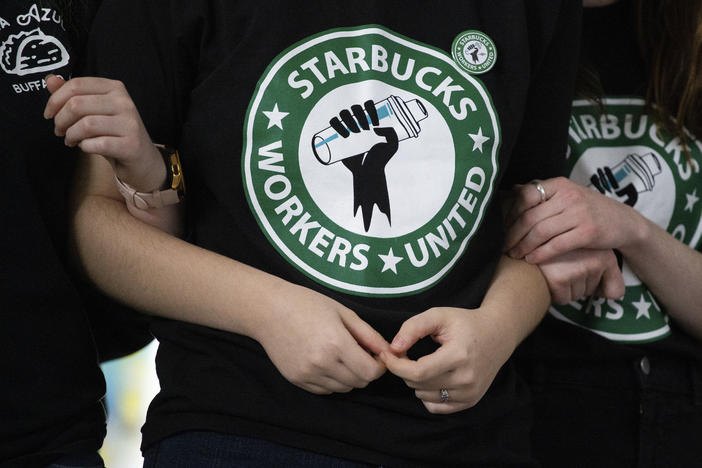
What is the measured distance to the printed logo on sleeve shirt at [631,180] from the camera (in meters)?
1.25

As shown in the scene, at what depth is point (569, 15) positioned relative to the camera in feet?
3.66

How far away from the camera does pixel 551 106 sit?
1.14 m

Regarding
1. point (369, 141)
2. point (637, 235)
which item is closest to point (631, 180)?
point (637, 235)

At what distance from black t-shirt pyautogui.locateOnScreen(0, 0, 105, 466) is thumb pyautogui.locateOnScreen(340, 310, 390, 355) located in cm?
33

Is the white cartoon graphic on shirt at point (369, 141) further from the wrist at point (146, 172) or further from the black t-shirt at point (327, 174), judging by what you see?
the wrist at point (146, 172)

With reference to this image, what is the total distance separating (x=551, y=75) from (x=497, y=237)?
0.73ft

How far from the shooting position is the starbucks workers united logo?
3.16 feet

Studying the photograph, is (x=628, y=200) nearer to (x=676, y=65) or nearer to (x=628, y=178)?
(x=628, y=178)

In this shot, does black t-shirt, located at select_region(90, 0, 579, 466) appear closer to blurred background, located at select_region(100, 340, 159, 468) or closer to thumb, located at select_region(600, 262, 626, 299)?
thumb, located at select_region(600, 262, 626, 299)

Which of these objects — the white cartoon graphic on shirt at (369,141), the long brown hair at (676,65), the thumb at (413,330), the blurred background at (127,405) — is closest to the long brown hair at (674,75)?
the long brown hair at (676,65)

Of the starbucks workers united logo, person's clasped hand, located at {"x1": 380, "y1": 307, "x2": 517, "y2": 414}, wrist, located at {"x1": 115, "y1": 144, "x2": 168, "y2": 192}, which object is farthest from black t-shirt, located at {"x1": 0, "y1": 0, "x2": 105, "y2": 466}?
person's clasped hand, located at {"x1": 380, "y1": 307, "x2": 517, "y2": 414}

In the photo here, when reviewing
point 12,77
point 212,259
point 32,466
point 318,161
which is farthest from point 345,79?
point 32,466

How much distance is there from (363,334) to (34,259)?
0.38m

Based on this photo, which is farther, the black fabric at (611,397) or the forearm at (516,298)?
the black fabric at (611,397)
